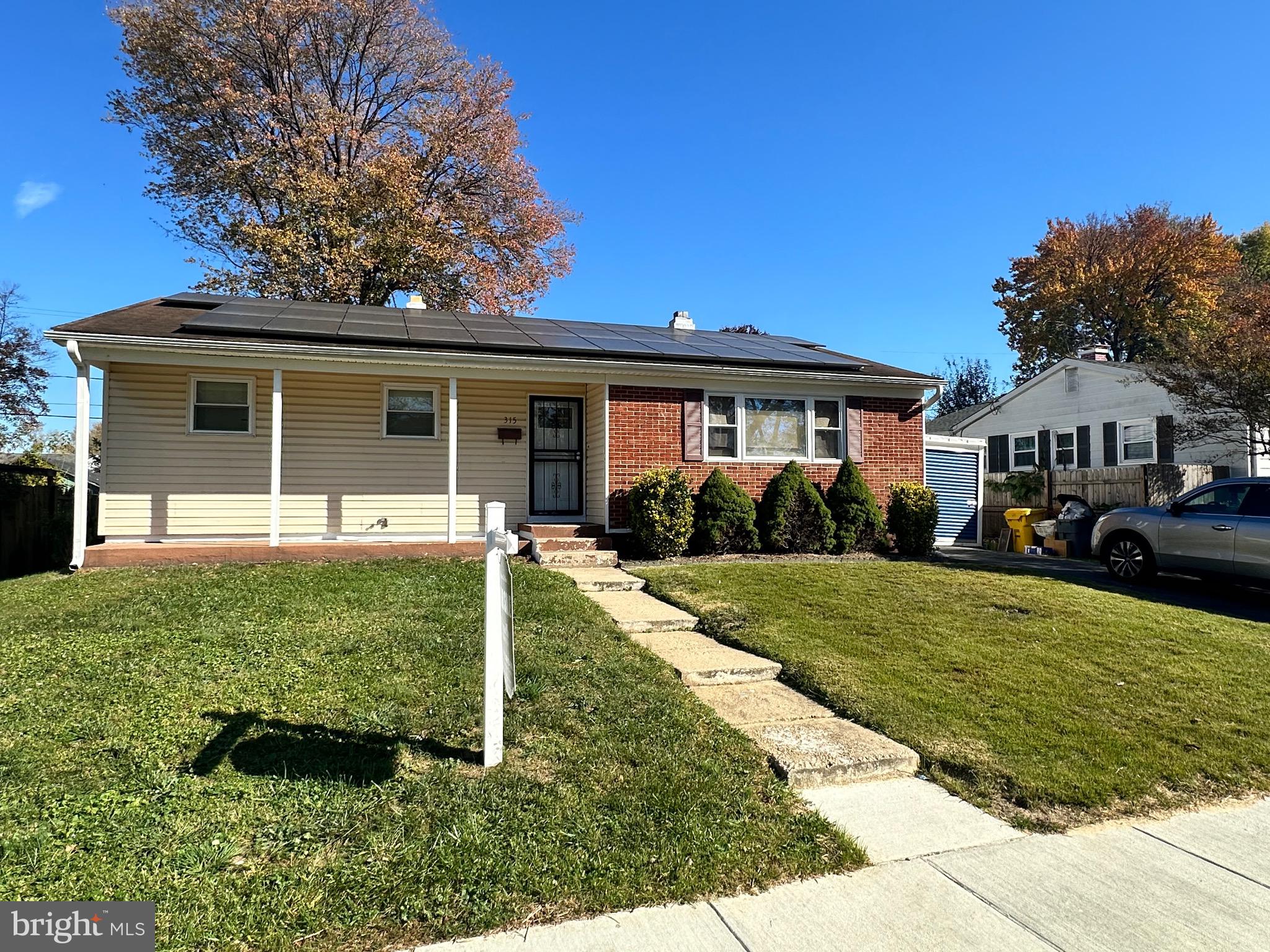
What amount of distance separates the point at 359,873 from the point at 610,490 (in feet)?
26.3

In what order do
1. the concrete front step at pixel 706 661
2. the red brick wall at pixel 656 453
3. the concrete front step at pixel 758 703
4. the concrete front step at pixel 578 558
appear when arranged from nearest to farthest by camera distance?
the concrete front step at pixel 758 703 < the concrete front step at pixel 706 661 < the concrete front step at pixel 578 558 < the red brick wall at pixel 656 453

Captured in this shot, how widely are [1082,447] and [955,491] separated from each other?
25.3 ft

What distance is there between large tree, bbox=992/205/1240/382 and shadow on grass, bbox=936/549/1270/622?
22983 millimetres

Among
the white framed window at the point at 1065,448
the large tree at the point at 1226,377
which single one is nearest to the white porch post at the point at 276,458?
the large tree at the point at 1226,377

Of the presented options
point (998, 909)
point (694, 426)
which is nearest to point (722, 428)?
point (694, 426)

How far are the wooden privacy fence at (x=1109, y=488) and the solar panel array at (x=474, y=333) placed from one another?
19.1 feet

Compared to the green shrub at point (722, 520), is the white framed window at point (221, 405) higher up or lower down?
higher up

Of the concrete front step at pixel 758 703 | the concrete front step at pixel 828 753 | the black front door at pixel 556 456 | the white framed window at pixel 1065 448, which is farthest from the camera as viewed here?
the white framed window at pixel 1065 448

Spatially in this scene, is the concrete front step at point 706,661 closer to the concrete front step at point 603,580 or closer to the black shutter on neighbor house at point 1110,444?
the concrete front step at point 603,580

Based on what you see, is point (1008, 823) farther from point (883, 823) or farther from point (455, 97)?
point (455, 97)

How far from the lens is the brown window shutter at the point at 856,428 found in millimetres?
11672

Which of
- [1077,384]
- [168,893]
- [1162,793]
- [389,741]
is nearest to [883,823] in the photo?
[1162,793]

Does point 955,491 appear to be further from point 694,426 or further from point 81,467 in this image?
point 81,467

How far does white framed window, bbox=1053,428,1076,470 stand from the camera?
19.9 metres
